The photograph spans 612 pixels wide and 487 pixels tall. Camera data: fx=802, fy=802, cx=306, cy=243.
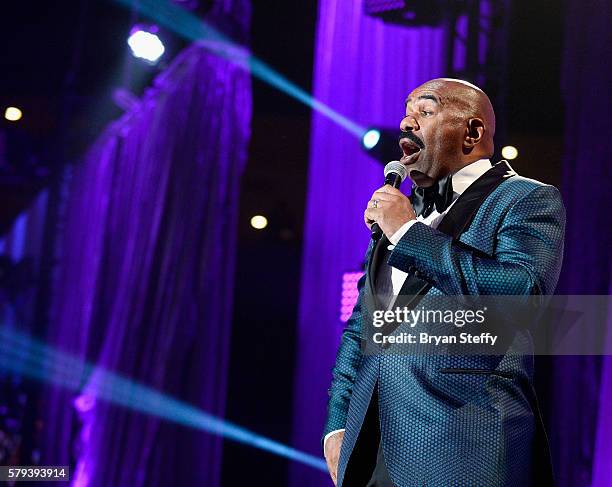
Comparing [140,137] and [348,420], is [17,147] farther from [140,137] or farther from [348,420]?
[348,420]

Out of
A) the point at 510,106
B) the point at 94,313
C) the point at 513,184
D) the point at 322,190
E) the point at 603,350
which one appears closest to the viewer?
the point at 513,184

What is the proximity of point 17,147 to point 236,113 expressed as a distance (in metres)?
1.31

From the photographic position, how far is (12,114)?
4.45 metres

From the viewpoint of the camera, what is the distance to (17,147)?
14.6 feet

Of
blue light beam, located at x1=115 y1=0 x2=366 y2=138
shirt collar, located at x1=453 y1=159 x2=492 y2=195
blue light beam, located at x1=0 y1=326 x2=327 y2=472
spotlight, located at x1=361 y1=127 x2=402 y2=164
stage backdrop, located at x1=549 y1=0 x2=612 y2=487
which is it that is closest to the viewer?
shirt collar, located at x1=453 y1=159 x2=492 y2=195

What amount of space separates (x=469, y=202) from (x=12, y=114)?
143 inches

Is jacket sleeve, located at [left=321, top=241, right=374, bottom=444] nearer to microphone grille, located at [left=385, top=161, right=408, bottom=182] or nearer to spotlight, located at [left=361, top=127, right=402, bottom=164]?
microphone grille, located at [left=385, top=161, right=408, bottom=182]

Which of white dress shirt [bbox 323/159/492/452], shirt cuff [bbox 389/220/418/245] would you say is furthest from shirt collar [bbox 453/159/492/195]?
shirt cuff [bbox 389/220/418/245]

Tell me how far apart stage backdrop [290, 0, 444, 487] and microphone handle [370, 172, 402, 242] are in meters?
1.96

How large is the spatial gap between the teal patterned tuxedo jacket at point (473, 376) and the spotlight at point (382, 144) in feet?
6.09

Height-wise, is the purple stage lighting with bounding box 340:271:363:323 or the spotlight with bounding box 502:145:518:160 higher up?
the spotlight with bounding box 502:145:518:160

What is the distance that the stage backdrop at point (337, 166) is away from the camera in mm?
3453

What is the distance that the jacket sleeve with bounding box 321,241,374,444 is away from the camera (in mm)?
1568

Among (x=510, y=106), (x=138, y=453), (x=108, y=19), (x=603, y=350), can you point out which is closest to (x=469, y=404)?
(x=603, y=350)
